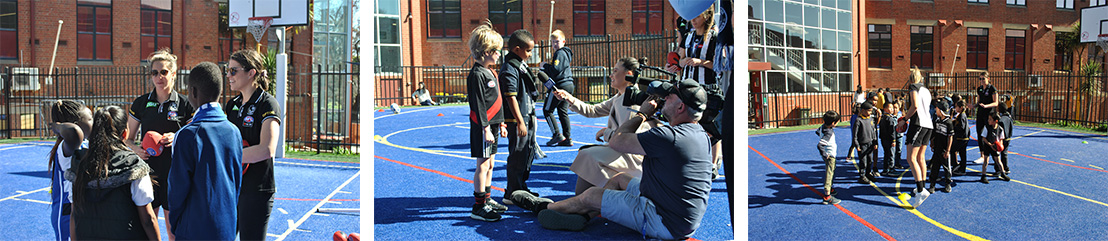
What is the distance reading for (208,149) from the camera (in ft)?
8.44

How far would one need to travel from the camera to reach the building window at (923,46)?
479 centimetres

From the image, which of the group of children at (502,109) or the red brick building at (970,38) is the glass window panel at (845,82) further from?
the group of children at (502,109)

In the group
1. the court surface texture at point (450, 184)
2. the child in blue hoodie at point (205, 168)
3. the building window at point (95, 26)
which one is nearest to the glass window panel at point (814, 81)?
the court surface texture at point (450, 184)

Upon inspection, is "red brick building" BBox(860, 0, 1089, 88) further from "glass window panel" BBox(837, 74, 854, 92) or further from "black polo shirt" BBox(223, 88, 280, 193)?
"black polo shirt" BBox(223, 88, 280, 193)

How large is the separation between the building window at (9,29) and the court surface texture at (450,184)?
2896 mm

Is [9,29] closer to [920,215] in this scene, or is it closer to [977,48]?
[920,215]

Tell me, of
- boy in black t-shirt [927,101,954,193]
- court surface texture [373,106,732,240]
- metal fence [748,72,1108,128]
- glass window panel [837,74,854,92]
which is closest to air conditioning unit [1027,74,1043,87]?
metal fence [748,72,1108,128]

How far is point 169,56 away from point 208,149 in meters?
0.95

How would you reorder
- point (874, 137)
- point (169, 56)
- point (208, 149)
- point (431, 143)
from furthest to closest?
point (874, 137), point (431, 143), point (169, 56), point (208, 149)

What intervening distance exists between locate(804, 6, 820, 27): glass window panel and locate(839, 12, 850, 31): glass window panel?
8.1 inches

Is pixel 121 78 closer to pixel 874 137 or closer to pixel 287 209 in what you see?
pixel 287 209

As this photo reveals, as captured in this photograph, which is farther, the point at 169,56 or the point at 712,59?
the point at 712,59

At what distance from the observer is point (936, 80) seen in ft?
16.8

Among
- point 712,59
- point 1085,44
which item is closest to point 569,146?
point 712,59
